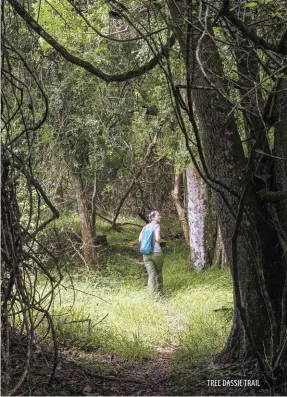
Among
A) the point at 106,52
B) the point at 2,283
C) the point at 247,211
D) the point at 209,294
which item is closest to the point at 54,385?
the point at 2,283

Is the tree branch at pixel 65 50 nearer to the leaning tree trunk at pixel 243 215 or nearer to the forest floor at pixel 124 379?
the leaning tree trunk at pixel 243 215

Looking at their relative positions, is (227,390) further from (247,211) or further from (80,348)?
(80,348)

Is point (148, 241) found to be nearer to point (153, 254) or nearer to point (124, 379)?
point (153, 254)

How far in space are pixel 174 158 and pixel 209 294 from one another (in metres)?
3.81

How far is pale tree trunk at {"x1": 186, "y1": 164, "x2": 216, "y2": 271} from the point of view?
14.2 metres

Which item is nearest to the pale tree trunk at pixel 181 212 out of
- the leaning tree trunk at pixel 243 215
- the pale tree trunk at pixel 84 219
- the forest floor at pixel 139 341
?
the pale tree trunk at pixel 84 219

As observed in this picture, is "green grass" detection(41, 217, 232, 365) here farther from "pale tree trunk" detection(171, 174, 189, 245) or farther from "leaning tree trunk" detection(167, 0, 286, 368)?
"leaning tree trunk" detection(167, 0, 286, 368)

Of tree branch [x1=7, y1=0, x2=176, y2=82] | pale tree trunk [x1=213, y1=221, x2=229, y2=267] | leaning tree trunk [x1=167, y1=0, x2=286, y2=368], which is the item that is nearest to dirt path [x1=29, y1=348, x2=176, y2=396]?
leaning tree trunk [x1=167, y1=0, x2=286, y2=368]

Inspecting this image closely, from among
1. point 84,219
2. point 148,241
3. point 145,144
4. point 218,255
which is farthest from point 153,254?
point 145,144

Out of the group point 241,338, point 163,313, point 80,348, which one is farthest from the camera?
point 163,313

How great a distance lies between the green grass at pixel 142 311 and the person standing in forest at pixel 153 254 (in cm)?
28

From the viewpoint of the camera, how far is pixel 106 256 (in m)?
16.2

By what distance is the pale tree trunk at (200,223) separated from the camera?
1419 centimetres

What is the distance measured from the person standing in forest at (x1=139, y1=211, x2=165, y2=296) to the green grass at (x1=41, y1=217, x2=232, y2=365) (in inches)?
11.0
